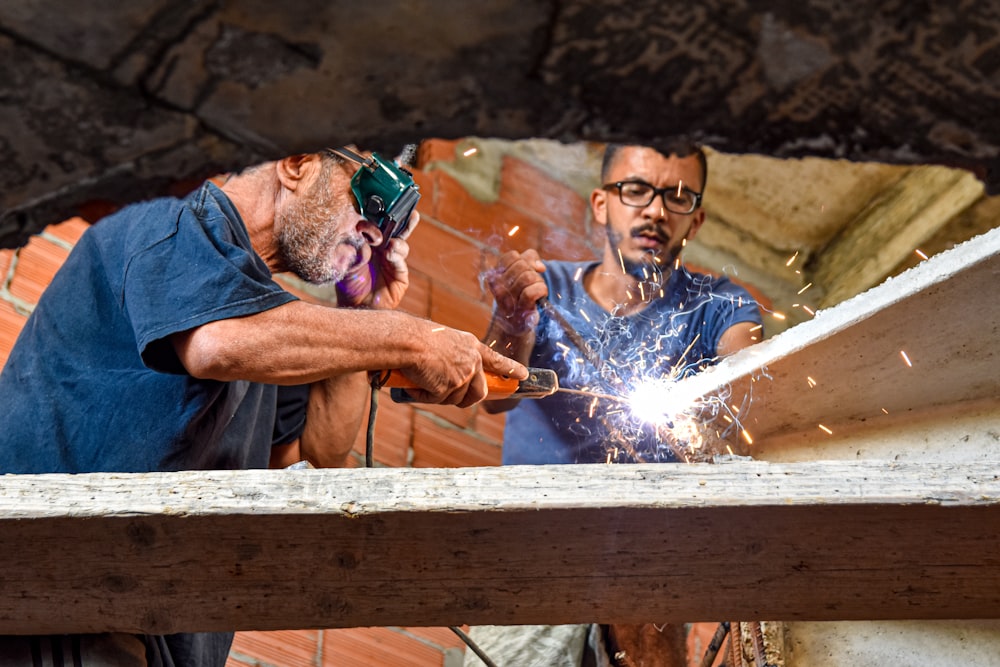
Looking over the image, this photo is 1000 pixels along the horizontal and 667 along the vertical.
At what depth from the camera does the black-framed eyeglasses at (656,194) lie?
3709 millimetres

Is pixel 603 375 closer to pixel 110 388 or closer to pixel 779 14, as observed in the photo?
pixel 110 388

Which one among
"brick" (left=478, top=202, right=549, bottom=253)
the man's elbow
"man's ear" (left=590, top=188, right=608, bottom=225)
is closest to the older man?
the man's elbow

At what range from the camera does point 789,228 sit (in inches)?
208

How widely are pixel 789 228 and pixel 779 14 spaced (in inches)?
170

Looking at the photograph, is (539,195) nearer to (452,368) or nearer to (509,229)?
(509,229)

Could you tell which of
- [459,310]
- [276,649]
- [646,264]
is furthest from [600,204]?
[276,649]

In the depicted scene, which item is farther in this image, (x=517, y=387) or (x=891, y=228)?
(x=891, y=228)

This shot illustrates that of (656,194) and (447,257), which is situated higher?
(447,257)

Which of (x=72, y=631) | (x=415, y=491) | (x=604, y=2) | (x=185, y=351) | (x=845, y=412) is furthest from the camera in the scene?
(x=845, y=412)

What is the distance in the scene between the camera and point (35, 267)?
137 inches

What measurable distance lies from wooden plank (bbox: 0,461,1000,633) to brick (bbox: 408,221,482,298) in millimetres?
2500

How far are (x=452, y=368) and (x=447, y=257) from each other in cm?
168

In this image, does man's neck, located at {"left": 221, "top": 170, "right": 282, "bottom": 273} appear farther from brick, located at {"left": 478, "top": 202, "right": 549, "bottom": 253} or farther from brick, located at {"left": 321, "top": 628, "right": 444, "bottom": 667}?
brick, located at {"left": 478, "top": 202, "right": 549, "bottom": 253}

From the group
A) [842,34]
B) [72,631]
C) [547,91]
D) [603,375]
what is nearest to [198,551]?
[72,631]
